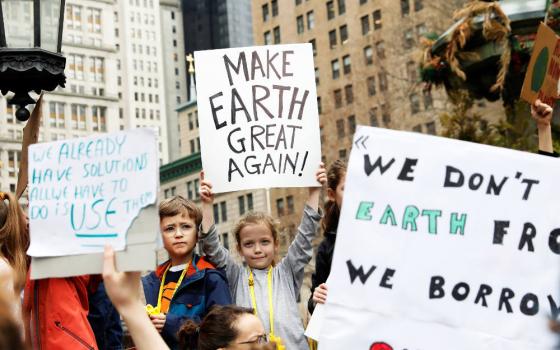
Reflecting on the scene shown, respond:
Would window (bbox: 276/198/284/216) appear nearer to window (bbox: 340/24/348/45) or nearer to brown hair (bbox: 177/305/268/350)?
window (bbox: 340/24/348/45)

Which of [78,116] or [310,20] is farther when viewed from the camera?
[78,116]

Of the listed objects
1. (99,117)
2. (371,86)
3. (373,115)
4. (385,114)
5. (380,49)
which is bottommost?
(385,114)

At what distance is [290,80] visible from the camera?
18.5 ft

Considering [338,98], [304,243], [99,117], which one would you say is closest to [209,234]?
[304,243]

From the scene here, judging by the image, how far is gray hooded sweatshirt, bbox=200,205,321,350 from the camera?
17.0 feet

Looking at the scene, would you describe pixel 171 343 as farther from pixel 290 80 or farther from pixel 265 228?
pixel 290 80

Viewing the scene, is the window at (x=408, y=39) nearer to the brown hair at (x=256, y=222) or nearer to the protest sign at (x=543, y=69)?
the protest sign at (x=543, y=69)

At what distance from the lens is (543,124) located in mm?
4938

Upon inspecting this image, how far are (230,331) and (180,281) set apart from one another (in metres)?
1.32

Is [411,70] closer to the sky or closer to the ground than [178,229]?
closer to the sky

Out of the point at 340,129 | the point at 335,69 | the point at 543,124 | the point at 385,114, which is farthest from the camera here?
the point at 335,69

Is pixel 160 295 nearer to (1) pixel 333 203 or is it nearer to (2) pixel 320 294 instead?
(2) pixel 320 294

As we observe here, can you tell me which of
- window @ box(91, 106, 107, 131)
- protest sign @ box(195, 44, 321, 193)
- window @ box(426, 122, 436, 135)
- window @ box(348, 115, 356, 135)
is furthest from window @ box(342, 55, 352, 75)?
window @ box(91, 106, 107, 131)

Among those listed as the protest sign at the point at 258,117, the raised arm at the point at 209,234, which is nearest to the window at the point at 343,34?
the protest sign at the point at 258,117
